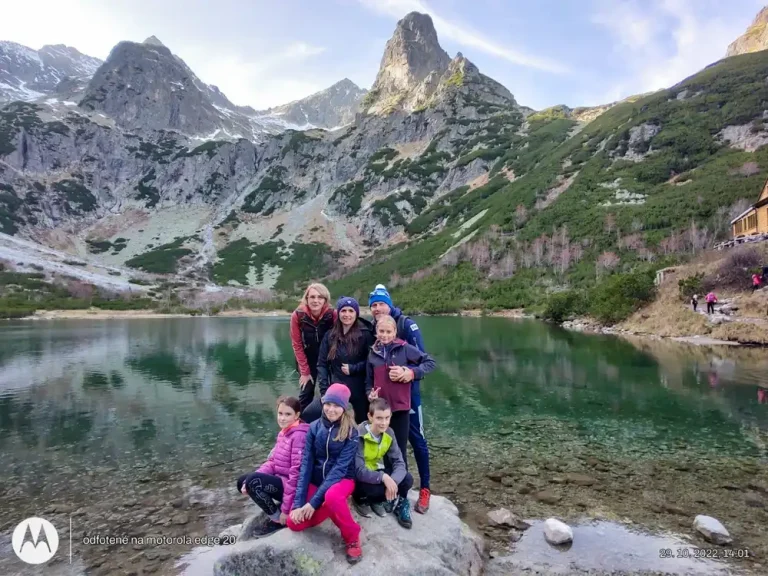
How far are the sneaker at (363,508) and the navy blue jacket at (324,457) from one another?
55 cm

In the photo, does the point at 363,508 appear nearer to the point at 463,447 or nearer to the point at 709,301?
the point at 463,447

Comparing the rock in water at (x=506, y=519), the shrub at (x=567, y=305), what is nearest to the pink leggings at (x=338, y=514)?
the rock in water at (x=506, y=519)

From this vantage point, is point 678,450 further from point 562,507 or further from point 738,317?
point 738,317

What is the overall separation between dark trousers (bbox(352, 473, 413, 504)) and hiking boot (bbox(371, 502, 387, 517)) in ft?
0.15

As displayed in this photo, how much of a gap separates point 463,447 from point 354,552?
258 inches

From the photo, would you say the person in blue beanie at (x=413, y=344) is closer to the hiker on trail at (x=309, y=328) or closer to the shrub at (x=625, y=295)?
the hiker on trail at (x=309, y=328)

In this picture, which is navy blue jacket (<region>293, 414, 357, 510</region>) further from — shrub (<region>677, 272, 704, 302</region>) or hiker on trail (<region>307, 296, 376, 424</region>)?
shrub (<region>677, 272, 704, 302</region>)

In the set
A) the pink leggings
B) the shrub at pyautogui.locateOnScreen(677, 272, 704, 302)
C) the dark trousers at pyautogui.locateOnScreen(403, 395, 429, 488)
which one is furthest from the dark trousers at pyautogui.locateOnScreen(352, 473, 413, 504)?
the shrub at pyautogui.locateOnScreen(677, 272, 704, 302)

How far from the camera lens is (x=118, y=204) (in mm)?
169000

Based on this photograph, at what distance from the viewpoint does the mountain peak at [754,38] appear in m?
150

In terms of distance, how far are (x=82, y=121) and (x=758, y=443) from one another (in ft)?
746

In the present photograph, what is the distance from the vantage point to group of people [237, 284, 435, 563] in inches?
186

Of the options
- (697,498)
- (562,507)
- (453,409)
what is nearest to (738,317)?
(453,409)

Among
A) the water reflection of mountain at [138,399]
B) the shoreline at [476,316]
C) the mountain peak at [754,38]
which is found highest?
the mountain peak at [754,38]
